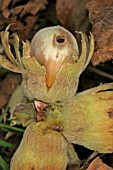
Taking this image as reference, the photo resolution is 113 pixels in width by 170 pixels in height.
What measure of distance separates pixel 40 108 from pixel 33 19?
36.1 inches

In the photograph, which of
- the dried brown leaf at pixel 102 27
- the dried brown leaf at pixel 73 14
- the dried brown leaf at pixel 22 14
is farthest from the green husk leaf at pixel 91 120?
the dried brown leaf at pixel 22 14

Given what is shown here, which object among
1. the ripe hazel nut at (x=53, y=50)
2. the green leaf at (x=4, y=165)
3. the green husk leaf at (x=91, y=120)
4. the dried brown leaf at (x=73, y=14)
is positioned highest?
the ripe hazel nut at (x=53, y=50)

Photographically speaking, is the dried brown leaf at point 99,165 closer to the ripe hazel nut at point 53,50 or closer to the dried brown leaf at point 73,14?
the ripe hazel nut at point 53,50

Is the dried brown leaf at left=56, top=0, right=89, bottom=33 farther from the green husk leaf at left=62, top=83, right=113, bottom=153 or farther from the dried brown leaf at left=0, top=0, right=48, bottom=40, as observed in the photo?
the green husk leaf at left=62, top=83, right=113, bottom=153

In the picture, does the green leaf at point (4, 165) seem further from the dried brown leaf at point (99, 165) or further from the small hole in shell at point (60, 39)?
the small hole in shell at point (60, 39)

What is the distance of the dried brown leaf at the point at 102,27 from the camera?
243 cm

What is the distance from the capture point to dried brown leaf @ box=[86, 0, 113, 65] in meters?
2.43

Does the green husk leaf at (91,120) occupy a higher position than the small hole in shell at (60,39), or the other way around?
the small hole in shell at (60,39)

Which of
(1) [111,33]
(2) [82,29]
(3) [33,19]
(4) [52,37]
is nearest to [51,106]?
(4) [52,37]

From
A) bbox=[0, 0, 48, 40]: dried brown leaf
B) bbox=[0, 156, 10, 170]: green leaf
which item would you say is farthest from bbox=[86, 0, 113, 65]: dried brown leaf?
bbox=[0, 156, 10, 170]: green leaf

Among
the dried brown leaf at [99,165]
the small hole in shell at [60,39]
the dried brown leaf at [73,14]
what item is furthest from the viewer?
the dried brown leaf at [73,14]

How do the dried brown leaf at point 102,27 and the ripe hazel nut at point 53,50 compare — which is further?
the dried brown leaf at point 102,27

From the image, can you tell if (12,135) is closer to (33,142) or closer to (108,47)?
(33,142)

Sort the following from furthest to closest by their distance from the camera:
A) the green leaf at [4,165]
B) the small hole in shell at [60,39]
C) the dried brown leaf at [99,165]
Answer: the green leaf at [4,165], the dried brown leaf at [99,165], the small hole in shell at [60,39]
